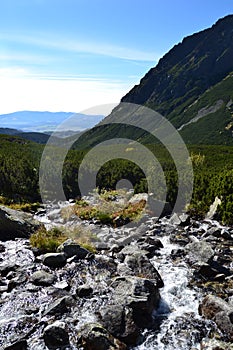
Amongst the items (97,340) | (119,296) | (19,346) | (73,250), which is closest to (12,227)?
(73,250)

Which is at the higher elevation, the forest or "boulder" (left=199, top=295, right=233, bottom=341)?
the forest

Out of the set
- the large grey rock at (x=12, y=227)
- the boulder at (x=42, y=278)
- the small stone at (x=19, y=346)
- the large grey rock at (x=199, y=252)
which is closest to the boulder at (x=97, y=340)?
the small stone at (x=19, y=346)

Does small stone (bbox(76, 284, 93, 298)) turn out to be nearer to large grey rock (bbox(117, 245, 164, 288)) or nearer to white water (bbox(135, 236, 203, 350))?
large grey rock (bbox(117, 245, 164, 288))

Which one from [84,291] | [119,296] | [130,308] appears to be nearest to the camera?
[130,308]

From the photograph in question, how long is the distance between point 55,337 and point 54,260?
4.20 metres

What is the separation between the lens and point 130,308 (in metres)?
8.02

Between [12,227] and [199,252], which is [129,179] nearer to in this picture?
[12,227]

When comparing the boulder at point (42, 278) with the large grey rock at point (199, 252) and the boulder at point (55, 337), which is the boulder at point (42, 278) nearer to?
the boulder at point (55, 337)

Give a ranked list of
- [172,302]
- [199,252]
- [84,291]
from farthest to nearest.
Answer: [199,252]
[84,291]
[172,302]

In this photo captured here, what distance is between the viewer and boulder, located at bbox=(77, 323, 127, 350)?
22.9 feet

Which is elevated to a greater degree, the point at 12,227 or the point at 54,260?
the point at 12,227

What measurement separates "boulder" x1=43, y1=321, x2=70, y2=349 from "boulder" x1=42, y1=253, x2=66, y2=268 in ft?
12.7

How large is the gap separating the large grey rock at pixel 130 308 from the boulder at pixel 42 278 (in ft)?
6.91

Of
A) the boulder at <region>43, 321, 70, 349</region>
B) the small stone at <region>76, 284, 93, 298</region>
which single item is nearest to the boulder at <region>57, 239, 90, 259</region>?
the small stone at <region>76, 284, 93, 298</region>
